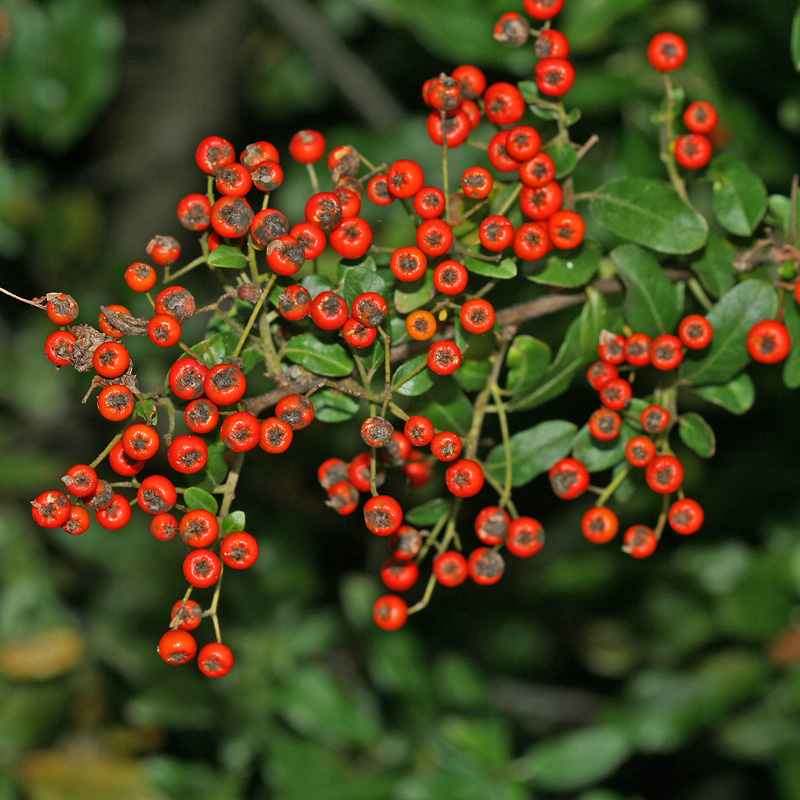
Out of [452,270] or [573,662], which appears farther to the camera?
[573,662]

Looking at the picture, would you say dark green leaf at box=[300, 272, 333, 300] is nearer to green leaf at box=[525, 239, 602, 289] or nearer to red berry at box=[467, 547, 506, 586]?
green leaf at box=[525, 239, 602, 289]

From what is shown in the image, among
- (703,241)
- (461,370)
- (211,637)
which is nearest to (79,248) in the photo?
(211,637)

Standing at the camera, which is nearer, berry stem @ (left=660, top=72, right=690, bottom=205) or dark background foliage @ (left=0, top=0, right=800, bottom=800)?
berry stem @ (left=660, top=72, right=690, bottom=205)

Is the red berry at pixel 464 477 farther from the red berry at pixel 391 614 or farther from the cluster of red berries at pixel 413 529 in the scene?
the red berry at pixel 391 614

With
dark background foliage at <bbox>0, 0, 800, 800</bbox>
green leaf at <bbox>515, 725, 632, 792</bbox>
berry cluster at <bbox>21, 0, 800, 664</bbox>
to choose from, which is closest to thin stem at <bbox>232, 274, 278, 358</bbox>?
berry cluster at <bbox>21, 0, 800, 664</bbox>

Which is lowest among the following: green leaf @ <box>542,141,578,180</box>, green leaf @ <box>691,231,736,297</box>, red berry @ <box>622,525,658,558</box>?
red berry @ <box>622,525,658,558</box>

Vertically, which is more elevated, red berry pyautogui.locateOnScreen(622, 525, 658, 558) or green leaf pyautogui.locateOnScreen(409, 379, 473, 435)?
green leaf pyautogui.locateOnScreen(409, 379, 473, 435)

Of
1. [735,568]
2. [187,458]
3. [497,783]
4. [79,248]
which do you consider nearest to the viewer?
[187,458]

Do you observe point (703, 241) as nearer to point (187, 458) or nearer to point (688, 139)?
point (688, 139)
